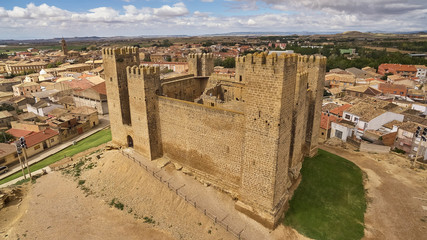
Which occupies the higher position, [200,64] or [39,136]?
[200,64]

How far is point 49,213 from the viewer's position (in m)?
20.6

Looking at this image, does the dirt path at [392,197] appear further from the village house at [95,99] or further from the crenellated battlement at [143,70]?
the village house at [95,99]

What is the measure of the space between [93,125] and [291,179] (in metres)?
37.5

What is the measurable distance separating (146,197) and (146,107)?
307 inches

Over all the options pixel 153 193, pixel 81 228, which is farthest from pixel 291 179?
pixel 81 228

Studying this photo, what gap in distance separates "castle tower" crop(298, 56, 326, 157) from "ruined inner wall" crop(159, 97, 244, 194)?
978 centimetres

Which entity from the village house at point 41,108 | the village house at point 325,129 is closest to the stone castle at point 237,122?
the village house at point 325,129

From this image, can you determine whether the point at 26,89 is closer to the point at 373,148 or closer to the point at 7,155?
the point at 7,155

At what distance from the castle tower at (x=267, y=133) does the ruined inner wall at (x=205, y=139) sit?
148cm

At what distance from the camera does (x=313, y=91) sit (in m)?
25.8

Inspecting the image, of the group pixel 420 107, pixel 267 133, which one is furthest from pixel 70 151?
pixel 420 107

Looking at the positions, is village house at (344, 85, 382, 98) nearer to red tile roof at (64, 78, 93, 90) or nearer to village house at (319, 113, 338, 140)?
village house at (319, 113, 338, 140)

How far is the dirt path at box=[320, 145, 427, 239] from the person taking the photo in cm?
1918

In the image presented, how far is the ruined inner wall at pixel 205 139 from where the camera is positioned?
19781mm
